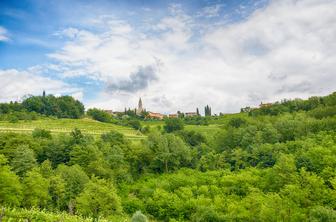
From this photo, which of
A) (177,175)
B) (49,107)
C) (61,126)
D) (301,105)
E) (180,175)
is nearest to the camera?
(180,175)

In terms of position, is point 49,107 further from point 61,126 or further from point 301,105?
point 301,105

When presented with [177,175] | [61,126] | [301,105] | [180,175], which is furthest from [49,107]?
[301,105]

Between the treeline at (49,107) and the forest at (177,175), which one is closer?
the forest at (177,175)

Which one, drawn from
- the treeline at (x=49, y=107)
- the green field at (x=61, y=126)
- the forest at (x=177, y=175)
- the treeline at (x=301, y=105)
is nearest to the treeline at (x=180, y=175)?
the forest at (x=177, y=175)

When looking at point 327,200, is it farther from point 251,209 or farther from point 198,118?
point 198,118

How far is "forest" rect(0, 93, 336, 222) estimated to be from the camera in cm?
5091

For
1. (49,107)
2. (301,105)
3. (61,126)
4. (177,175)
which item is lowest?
(177,175)

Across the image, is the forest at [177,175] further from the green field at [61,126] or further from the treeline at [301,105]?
the green field at [61,126]

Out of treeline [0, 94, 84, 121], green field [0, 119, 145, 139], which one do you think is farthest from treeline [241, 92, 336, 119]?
treeline [0, 94, 84, 121]

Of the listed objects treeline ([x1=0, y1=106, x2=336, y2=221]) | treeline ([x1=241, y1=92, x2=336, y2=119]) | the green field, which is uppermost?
treeline ([x1=241, y1=92, x2=336, y2=119])

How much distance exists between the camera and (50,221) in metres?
33.6

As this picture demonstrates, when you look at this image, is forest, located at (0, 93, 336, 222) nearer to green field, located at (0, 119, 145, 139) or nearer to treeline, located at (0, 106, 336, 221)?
treeline, located at (0, 106, 336, 221)

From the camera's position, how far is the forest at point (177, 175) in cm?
5091

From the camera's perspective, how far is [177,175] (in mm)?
79875
